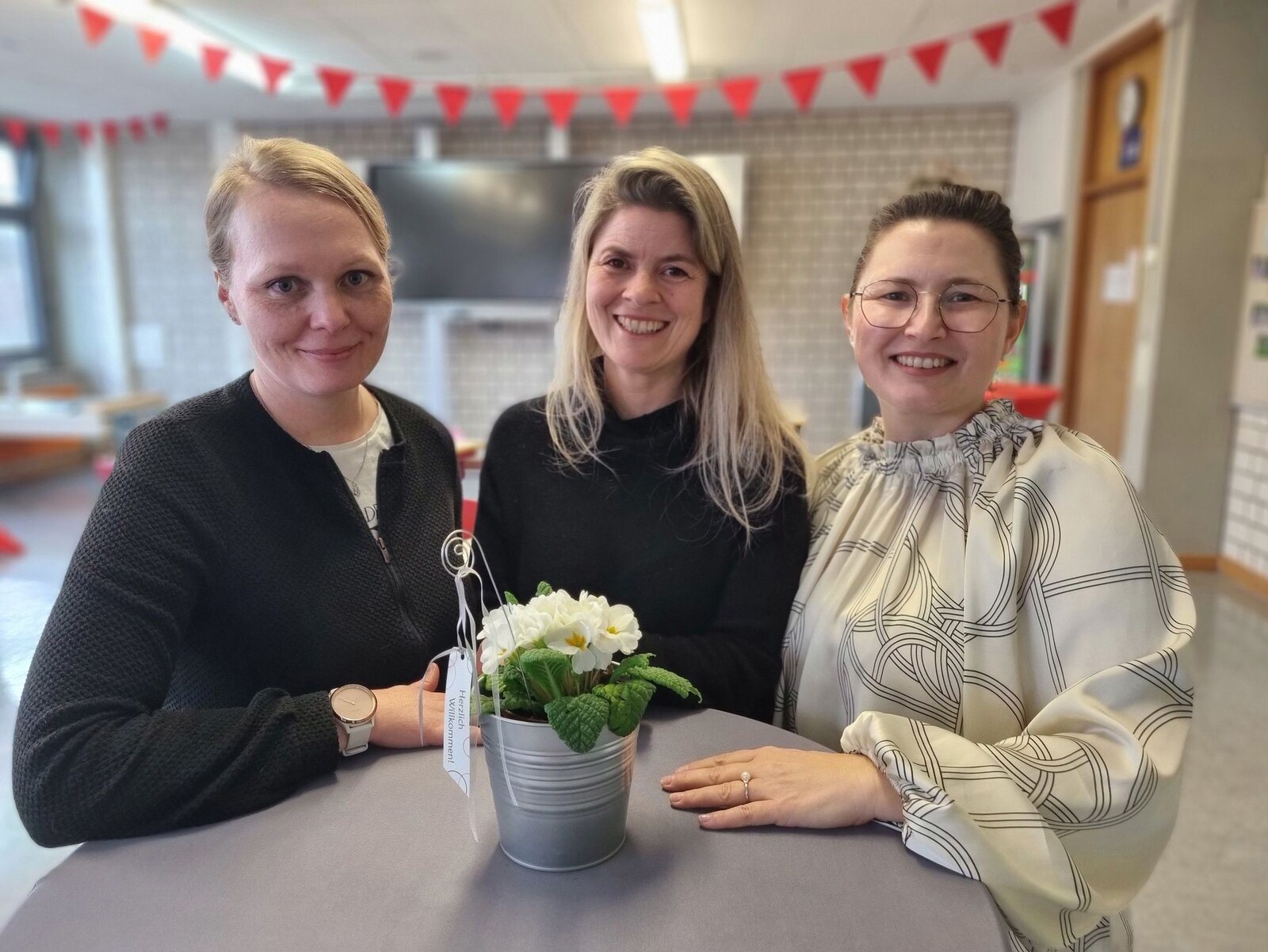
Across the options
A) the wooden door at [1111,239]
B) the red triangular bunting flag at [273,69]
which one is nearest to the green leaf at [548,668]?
the wooden door at [1111,239]

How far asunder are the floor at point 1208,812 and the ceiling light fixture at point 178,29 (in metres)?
3.27

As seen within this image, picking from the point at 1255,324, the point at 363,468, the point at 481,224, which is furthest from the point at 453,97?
the point at 363,468

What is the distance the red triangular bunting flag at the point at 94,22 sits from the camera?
13.7 ft

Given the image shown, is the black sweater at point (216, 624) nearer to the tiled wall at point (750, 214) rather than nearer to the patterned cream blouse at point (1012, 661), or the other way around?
the patterned cream blouse at point (1012, 661)

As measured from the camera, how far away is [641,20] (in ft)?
14.4

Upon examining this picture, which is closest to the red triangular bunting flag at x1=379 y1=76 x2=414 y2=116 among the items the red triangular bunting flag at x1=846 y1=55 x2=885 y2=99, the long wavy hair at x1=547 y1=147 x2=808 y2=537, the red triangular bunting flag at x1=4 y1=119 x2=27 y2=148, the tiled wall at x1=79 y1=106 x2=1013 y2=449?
the tiled wall at x1=79 y1=106 x2=1013 y2=449

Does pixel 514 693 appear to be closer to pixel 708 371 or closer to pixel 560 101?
pixel 708 371

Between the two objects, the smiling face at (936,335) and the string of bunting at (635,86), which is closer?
the smiling face at (936,335)

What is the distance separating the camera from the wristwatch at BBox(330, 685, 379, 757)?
1.06 m

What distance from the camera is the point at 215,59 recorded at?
4.82 m

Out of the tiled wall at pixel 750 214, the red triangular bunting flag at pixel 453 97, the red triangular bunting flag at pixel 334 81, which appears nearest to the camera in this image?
the red triangular bunting flag at pixel 334 81

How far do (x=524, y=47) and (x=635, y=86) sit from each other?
1.00 metres

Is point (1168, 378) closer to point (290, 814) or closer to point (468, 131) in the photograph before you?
point (290, 814)

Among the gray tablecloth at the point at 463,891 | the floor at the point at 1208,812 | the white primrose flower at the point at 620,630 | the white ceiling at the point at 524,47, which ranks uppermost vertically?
the white ceiling at the point at 524,47
